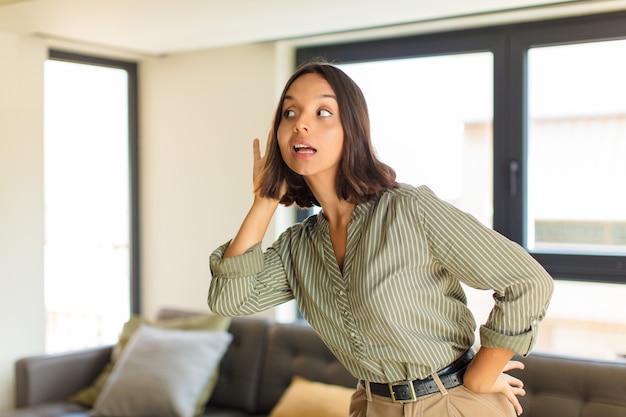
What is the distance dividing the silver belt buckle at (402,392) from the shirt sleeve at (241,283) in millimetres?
354

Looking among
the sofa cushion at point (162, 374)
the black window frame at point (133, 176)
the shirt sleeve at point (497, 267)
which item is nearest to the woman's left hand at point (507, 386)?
the shirt sleeve at point (497, 267)

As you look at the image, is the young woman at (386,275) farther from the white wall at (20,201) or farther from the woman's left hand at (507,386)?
the white wall at (20,201)

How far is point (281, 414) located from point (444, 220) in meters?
2.01

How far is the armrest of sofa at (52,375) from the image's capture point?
3.57 meters

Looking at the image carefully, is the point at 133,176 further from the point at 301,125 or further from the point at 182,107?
the point at 301,125

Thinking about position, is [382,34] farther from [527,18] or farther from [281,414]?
[281,414]

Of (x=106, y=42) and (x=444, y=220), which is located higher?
(x=106, y=42)

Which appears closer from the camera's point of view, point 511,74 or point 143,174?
point 511,74

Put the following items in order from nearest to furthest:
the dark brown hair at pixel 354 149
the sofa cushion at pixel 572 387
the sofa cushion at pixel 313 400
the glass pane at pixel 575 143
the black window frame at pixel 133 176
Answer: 1. the dark brown hair at pixel 354 149
2. the sofa cushion at pixel 572 387
3. the sofa cushion at pixel 313 400
4. the glass pane at pixel 575 143
5. the black window frame at pixel 133 176

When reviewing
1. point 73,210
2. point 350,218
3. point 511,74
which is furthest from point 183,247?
point 350,218

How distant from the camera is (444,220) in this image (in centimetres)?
133

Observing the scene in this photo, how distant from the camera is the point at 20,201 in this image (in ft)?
12.2

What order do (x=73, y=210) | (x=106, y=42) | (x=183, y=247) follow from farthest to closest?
1. (x=73, y=210)
2. (x=183, y=247)
3. (x=106, y=42)

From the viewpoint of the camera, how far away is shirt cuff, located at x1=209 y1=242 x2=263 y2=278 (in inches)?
59.5
